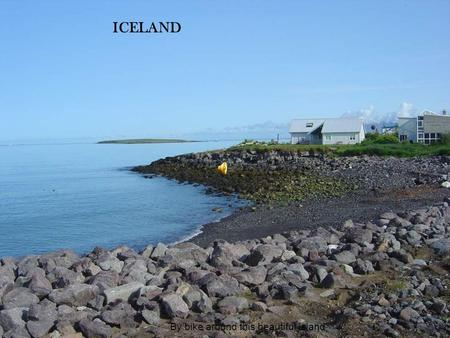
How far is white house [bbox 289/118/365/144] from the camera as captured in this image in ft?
218

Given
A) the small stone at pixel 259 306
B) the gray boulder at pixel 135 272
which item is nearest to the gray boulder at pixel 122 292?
the gray boulder at pixel 135 272

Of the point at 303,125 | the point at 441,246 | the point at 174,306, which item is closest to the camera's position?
the point at 174,306

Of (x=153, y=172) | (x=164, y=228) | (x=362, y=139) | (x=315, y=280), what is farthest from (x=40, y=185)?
(x=315, y=280)

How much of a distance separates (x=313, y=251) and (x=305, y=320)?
3434 mm

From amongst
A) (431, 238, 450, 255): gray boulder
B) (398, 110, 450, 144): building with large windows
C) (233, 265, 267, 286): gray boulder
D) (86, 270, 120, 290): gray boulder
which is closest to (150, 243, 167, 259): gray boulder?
(86, 270, 120, 290): gray boulder

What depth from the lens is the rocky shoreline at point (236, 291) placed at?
673cm

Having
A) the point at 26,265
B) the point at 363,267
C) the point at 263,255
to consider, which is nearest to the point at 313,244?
the point at 263,255

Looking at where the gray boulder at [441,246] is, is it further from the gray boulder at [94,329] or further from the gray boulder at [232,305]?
the gray boulder at [94,329]

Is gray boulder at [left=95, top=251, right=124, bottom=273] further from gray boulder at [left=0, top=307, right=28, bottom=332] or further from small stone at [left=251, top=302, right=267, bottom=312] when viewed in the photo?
small stone at [left=251, top=302, right=267, bottom=312]

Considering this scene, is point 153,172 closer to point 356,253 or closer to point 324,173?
point 324,173

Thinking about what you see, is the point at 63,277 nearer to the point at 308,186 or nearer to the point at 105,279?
the point at 105,279

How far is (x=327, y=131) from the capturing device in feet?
220

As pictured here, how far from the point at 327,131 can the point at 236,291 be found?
60617 mm

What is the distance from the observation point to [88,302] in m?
7.50
